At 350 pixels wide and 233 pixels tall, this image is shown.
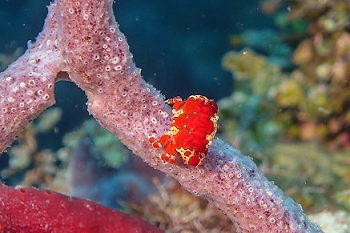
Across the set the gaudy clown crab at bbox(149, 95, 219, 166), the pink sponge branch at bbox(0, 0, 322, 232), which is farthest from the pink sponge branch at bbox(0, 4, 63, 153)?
the gaudy clown crab at bbox(149, 95, 219, 166)

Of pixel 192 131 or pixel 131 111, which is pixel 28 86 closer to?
pixel 131 111

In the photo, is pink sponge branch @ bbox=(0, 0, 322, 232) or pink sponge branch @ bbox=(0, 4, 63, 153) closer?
pink sponge branch @ bbox=(0, 0, 322, 232)

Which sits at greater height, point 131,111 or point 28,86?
point 131,111

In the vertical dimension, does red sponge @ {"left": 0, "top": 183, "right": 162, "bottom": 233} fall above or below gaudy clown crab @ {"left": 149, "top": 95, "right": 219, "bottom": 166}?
below

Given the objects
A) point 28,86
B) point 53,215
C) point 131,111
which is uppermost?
point 131,111

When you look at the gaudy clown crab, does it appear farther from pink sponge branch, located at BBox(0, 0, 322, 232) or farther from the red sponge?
the red sponge

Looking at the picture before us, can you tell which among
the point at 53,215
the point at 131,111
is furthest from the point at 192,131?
the point at 53,215
